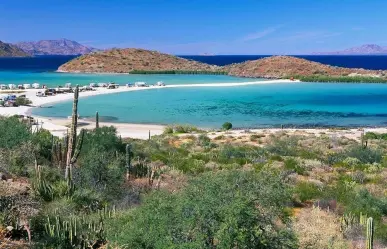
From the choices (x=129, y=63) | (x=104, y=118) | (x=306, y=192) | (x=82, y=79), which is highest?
(x=129, y=63)

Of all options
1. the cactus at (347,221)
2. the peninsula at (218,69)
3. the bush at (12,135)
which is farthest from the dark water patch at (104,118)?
the peninsula at (218,69)

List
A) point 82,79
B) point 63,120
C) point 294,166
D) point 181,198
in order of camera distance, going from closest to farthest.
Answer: point 181,198 < point 294,166 < point 63,120 < point 82,79

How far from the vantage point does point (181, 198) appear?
8.11 meters

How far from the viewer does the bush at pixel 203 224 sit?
6.96m

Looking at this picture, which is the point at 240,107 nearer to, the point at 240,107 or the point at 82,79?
the point at 240,107

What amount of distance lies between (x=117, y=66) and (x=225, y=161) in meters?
102

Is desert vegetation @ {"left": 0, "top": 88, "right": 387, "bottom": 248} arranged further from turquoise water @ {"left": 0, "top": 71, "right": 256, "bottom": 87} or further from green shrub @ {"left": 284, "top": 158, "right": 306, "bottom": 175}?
turquoise water @ {"left": 0, "top": 71, "right": 256, "bottom": 87}

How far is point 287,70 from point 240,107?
58966mm

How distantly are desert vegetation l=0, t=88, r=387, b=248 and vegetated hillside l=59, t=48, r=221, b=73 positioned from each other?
95.5 m

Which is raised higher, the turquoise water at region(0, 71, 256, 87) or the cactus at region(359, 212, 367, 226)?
the turquoise water at region(0, 71, 256, 87)

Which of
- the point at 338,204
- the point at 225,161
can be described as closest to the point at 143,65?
the point at 225,161

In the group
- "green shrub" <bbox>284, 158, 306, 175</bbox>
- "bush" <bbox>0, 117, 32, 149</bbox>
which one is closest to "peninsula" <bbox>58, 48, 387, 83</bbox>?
"green shrub" <bbox>284, 158, 306, 175</bbox>

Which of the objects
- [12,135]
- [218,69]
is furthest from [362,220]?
[218,69]

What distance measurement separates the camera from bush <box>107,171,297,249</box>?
6.96 meters
